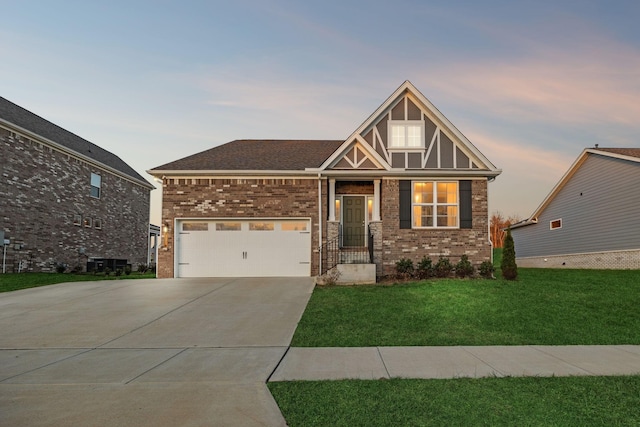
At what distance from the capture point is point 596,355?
21.4 feet

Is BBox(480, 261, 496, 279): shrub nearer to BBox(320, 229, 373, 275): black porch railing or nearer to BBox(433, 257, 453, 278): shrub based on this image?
BBox(433, 257, 453, 278): shrub

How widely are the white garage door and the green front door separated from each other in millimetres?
1577

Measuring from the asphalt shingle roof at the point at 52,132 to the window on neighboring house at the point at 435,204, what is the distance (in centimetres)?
1755

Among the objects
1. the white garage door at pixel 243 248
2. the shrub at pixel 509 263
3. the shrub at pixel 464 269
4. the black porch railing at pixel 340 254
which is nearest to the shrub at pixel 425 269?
the shrub at pixel 464 269

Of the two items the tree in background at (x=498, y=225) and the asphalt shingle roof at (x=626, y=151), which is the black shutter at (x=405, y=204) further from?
the tree in background at (x=498, y=225)

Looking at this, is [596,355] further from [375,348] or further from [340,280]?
[340,280]

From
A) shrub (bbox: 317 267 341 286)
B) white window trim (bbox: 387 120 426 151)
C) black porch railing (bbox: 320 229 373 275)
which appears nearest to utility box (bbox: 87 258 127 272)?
black porch railing (bbox: 320 229 373 275)

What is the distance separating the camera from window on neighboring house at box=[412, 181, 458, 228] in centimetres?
1592

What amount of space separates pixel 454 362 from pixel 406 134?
11.7 m

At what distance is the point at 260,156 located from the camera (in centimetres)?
1756

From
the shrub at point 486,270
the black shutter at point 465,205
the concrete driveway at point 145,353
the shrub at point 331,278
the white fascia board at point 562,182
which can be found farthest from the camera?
the white fascia board at point 562,182

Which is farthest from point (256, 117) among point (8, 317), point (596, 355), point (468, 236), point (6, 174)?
point (596, 355)

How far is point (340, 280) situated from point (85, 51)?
14.1 meters

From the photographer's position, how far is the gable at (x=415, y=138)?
1606cm
